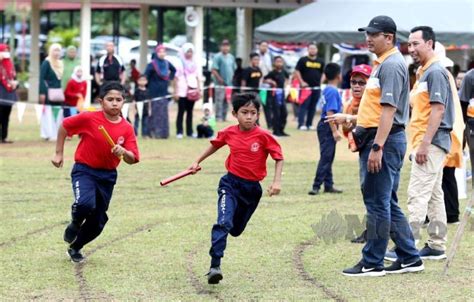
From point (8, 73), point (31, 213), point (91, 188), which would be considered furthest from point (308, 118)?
point (91, 188)

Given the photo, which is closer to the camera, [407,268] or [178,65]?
[407,268]

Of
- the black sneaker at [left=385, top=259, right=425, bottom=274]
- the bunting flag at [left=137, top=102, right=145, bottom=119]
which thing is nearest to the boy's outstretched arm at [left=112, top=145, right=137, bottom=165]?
the black sneaker at [left=385, top=259, right=425, bottom=274]

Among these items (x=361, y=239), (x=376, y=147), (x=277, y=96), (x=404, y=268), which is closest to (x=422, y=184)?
(x=404, y=268)

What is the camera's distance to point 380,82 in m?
8.61

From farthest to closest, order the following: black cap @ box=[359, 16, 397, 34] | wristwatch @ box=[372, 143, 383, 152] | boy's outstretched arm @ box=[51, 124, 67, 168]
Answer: boy's outstretched arm @ box=[51, 124, 67, 168], black cap @ box=[359, 16, 397, 34], wristwatch @ box=[372, 143, 383, 152]

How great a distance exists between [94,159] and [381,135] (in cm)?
246

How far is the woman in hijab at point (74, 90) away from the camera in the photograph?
21.8 metres

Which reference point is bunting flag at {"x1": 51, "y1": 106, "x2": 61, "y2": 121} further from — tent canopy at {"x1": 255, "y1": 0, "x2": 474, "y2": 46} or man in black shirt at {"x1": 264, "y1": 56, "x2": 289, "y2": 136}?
tent canopy at {"x1": 255, "y1": 0, "x2": 474, "y2": 46}

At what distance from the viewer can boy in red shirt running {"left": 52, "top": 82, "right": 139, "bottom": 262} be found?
368 inches

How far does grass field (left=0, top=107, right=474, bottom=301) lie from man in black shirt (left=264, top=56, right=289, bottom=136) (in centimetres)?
738

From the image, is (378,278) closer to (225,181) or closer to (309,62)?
(225,181)

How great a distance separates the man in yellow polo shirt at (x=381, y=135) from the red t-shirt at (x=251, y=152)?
0.69m

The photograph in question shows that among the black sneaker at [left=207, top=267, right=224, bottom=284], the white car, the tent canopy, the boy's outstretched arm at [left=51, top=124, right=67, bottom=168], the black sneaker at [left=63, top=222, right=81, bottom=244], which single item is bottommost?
the black sneaker at [left=207, top=267, right=224, bottom=284]

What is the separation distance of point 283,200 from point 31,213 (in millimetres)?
3202
